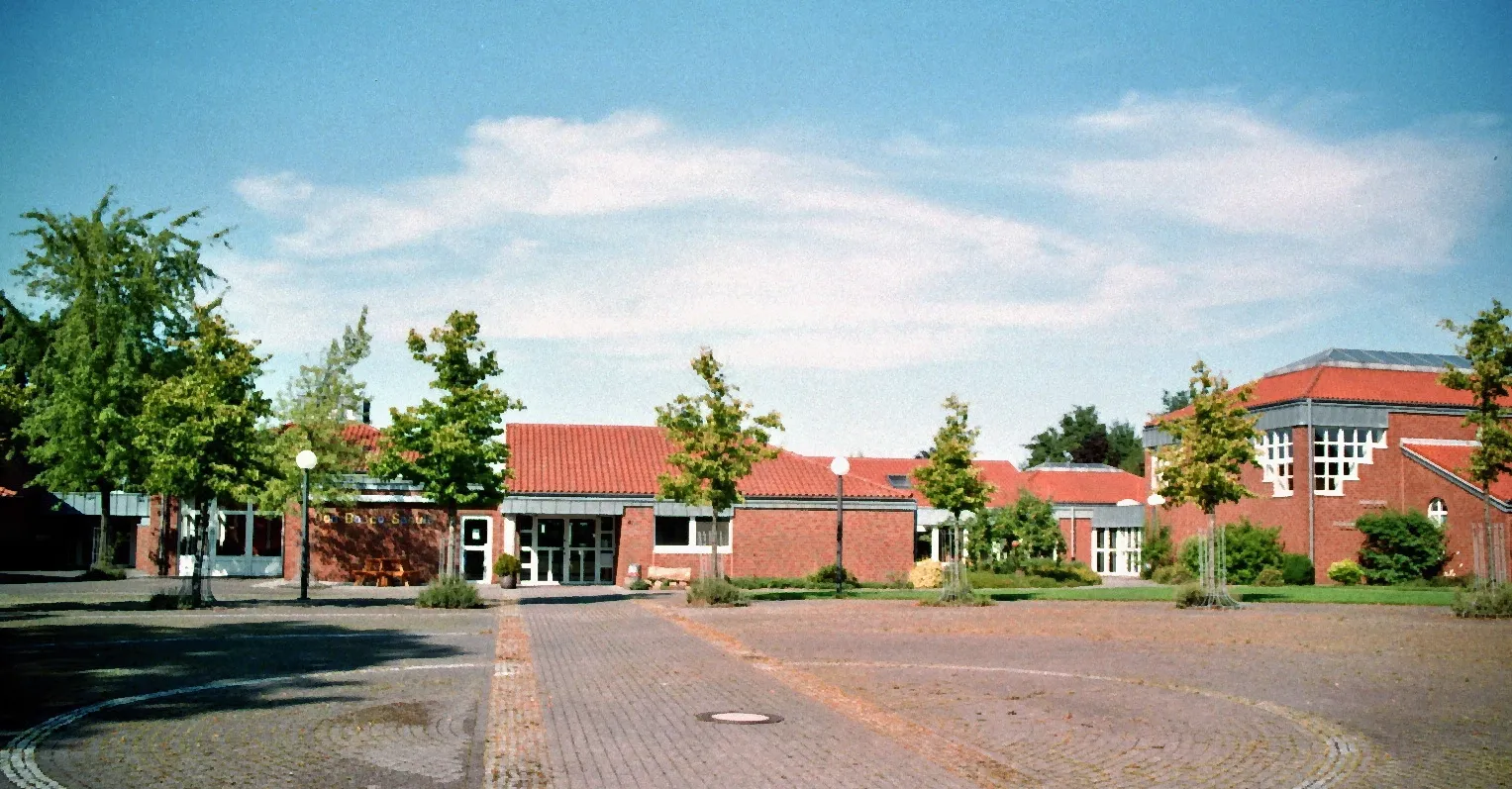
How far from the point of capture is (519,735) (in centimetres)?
1033

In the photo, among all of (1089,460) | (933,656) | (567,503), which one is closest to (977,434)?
(933,656)

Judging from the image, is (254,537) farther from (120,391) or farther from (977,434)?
(977,434)

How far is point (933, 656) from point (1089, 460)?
78718 mm

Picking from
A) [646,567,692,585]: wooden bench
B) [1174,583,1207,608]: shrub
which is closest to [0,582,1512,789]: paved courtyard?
[1174,583,1207,608]: shrub

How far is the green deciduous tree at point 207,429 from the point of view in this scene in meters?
25.3

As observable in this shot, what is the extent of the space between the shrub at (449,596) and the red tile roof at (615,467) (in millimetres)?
12510

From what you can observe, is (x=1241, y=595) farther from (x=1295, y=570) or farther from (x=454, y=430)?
(x=454, y=430)

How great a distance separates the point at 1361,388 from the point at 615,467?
2613 cm

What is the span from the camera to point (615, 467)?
42.5 m

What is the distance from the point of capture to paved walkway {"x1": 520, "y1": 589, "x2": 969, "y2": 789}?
870cm

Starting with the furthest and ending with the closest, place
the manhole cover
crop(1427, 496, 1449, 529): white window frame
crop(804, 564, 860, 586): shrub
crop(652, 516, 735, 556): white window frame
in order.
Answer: crop(652, 516, 735, 556): white window frame
crop(1427, 496, 1449, 529): white window frame
crop(804, 564, 860, 586): shrub
the manhole cover

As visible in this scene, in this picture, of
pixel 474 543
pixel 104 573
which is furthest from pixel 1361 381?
pixel 104 573

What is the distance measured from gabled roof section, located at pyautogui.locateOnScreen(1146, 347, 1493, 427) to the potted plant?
71.1ft

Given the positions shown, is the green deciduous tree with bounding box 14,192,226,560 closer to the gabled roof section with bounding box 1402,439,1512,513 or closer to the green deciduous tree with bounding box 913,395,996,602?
the green deciduous tree with bounding box 913,395,996,602
